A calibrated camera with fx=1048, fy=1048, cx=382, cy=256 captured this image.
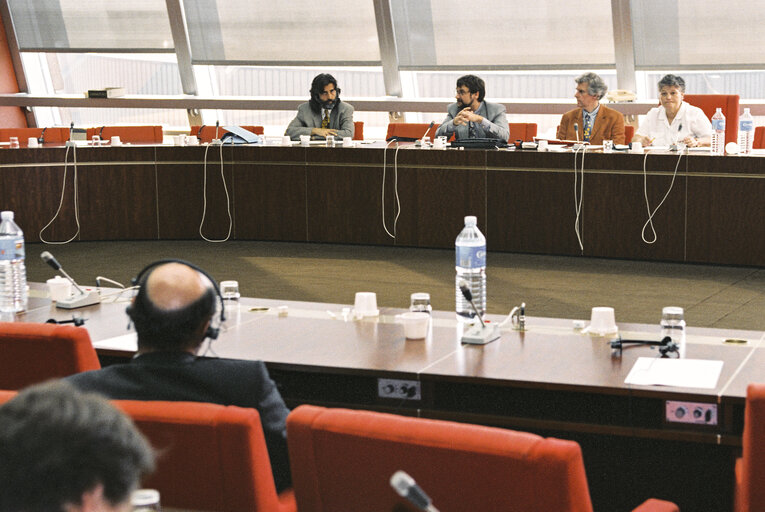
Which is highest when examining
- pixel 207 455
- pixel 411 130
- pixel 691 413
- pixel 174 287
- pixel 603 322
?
pixel 411 130

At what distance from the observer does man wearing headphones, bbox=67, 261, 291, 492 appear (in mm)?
2363

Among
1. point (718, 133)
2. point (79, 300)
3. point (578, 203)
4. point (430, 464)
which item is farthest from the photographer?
point (578, 203)

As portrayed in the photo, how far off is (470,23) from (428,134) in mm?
2389

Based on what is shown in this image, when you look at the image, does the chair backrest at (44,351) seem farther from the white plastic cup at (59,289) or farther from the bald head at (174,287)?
the white plastic cup at (59,289)

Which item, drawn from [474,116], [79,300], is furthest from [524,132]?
[79,300]

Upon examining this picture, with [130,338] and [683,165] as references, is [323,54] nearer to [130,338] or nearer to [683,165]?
[683,165]

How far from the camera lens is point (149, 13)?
11.9 meters

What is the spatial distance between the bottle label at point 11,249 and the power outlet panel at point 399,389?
1864 mm

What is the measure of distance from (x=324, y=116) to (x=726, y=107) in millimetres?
3144

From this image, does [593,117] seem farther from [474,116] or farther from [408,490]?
[408,490]

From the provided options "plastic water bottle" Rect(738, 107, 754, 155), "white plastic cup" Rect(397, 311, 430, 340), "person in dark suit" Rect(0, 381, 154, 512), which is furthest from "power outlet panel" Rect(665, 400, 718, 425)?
"plastic water bottle" Rect(738, 107, 754, 155)

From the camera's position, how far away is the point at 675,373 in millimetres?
2852

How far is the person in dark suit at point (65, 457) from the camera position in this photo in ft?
3.09

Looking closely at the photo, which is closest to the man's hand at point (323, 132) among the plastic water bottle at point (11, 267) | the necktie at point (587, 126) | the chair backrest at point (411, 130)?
the chair backrest at point (411, 130)
